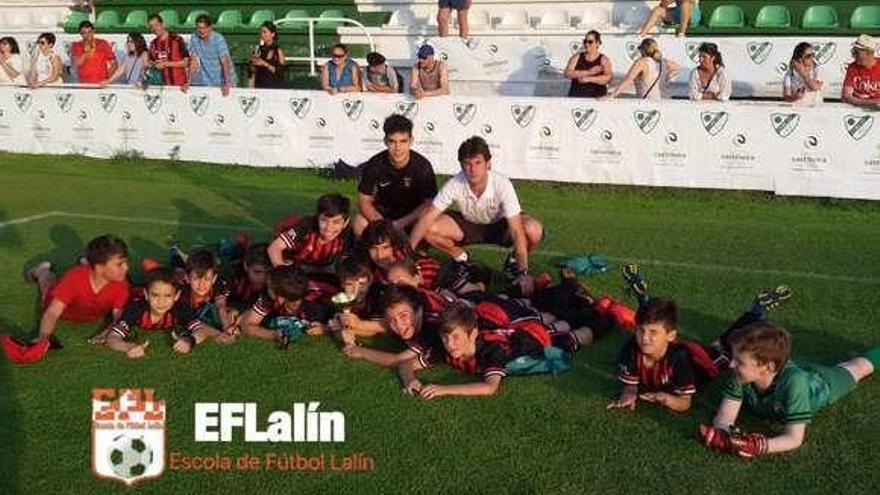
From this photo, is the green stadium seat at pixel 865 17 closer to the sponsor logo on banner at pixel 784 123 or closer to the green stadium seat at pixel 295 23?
the sponsor logo on banner at pixel 784 123

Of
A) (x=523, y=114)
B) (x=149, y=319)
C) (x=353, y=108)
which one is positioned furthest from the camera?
(x=353, y=108)

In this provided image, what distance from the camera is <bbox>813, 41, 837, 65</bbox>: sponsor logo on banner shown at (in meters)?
14.4

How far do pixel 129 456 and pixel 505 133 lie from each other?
8.32 m

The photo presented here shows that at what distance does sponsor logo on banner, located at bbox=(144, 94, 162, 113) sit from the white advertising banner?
0.7 inches

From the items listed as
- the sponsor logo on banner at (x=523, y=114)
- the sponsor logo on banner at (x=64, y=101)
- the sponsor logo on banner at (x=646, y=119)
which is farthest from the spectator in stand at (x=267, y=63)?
the sponsor logo on banner at (x=646, y=119)

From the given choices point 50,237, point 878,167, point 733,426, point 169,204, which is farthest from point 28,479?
point 878,167

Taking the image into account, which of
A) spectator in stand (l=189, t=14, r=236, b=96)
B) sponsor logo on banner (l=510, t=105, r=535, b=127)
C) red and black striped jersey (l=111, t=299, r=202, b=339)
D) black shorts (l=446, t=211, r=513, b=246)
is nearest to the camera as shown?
red and black striped jersey (l=111, t=299, r=202, b=339)

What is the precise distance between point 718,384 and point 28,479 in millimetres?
3901

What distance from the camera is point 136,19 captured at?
23594 millimetres

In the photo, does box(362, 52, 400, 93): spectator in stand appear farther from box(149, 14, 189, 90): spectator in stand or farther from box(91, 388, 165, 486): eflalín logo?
box(91, 388, 165, 486): eflalín logo

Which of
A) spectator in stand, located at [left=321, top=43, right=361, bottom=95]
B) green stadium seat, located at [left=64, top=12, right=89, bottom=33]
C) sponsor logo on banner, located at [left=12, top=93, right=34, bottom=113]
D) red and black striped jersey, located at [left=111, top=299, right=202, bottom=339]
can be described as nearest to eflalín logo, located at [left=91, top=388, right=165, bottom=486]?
red and black striped jersey, located at [left=111, top=299, right=202, bottom=339]

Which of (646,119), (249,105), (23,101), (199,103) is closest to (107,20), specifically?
(23,101)

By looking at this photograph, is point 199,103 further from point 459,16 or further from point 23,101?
point 459,16

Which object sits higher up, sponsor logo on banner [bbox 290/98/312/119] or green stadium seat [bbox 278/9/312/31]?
green stadium seat [bbox 278/9/312/31]
